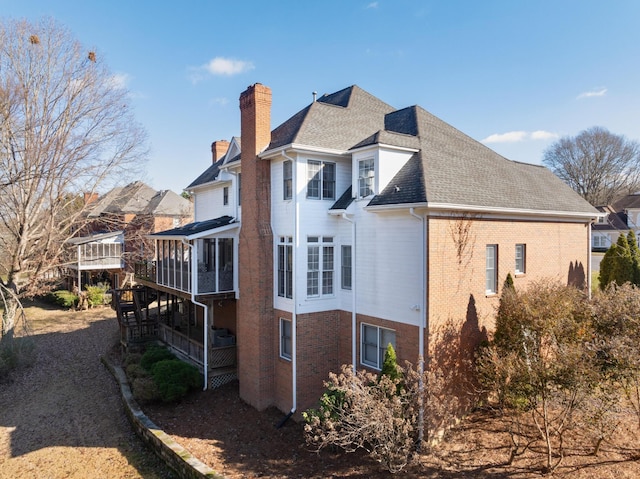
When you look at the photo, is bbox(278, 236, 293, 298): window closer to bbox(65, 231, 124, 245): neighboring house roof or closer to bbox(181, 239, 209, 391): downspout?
bbox(181, 239, 209, 391): downspout

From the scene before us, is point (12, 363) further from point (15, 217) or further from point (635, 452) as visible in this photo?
point (635, 452)

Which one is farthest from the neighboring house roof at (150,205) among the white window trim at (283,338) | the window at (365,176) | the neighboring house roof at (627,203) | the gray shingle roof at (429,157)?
the neighboring house roof at (627,203)

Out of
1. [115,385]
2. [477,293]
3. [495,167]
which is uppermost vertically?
[495,167]

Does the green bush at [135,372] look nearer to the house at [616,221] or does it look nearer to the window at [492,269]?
the window at [492,269]

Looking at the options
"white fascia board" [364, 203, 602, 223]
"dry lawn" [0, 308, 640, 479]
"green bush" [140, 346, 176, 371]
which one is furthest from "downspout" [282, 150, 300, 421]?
"green bush" [140, 346, 176, 371]

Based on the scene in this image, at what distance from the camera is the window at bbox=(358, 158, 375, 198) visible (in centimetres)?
1371

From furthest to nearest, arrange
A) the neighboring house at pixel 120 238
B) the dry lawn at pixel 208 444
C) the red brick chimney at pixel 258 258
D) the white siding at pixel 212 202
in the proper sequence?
1. the neighboring house at pixel 120 238
2. the white siding at pixel 212 202
3. the red brick chimney at pixel 258 258
4. the dry lawn at pixel 208 444

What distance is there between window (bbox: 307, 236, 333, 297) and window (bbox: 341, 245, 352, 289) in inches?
17.2

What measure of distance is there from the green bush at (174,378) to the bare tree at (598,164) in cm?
5495

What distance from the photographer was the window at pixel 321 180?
47.5ft

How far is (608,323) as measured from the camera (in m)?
9.95

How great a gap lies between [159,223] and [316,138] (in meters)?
26.1

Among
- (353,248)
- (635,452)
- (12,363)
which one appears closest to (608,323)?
(635,452)

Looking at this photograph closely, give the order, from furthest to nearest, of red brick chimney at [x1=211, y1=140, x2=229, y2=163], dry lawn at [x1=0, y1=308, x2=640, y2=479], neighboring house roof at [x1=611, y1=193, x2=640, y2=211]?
neighboring house roof at [x1=611, y1=193, x2=640, y2=211] < red brick chimney at [x1=211, y1=140, x2=229, y2=163] < dry lawn at [x1=0, y1=308, x2=640, y2=479]
